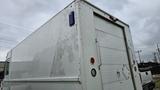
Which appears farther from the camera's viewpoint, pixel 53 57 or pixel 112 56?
pixel 112 56

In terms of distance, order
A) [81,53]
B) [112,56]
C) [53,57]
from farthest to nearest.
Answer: [112,56], [53,57], [81,53]

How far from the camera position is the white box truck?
2287mm

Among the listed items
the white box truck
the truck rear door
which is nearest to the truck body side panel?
the white box truck

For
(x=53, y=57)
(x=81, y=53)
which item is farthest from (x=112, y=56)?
(x=53, y=57)

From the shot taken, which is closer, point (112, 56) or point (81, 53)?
point (81, 53)

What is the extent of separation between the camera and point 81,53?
7.30ft

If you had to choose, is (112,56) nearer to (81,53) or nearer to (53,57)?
(81,53)

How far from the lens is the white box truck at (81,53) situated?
2.29m

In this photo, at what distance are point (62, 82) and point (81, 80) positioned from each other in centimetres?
46

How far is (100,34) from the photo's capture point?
9.38 feet

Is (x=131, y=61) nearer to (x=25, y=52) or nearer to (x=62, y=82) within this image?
(x=62, y=82)

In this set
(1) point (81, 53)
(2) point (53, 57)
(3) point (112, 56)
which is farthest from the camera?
(3) point (112, 56)

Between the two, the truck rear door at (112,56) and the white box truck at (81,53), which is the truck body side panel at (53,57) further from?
the truck rear door at (112,56)

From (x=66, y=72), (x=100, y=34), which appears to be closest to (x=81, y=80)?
(x=66, y=72)
